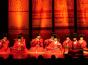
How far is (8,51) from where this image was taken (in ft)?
33.8

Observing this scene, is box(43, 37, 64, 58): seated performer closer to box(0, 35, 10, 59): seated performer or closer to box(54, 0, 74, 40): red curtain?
box(0, 35, 10, 59): seated performer

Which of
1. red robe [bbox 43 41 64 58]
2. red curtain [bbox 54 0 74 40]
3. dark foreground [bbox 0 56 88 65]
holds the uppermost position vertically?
red curtain [bbox 54 0 74 40]

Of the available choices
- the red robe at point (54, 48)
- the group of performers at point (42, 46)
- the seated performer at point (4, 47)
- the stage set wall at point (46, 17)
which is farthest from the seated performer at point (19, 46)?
the stage set wall at point (46, 17)

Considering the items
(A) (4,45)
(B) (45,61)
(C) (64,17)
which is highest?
(C) (64,17)

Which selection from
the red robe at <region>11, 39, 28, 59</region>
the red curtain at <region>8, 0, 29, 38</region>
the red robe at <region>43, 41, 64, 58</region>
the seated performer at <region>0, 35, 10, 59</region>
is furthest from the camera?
the red curtain at <region>8, 0, 29, 38</region>

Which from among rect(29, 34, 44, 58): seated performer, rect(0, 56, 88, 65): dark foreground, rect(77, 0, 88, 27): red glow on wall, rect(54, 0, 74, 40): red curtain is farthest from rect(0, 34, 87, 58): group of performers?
rect(0, 56, 88, 65): dark foreground

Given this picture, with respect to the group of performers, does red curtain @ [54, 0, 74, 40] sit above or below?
above

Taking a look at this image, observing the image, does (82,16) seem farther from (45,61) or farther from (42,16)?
(45,61)

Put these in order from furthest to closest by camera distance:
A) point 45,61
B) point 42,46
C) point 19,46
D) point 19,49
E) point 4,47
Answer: point 42,46 < point 4,47 < point 19,46 < point 19,49 < point 45,61

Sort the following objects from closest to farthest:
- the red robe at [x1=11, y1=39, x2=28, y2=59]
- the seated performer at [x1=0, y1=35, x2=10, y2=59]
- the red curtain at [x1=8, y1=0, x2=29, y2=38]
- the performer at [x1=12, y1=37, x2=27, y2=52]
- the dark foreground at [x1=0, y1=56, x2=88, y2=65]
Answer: the dark foreground at [x1=0, y1=56, x2=88, y2=65], the red robe at [x1=11, y1=39, x2=28, y2=59], the performer at [x1=12, y1=37, x2=27, y2=52], the seated performer at [x1=0, y1=35, x2=10, y2=59], the red curtain at [x1=8, y1=0, x2=29, y2=38]

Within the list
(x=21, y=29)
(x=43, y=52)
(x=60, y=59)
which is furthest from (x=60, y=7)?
(x=60, y=59)

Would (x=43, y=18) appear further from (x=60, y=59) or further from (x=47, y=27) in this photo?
(x=60, y=59)

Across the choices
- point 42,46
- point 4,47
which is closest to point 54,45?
point 42,46

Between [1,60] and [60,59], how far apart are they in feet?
5.49
